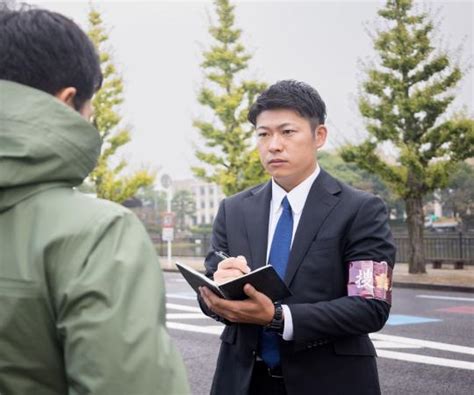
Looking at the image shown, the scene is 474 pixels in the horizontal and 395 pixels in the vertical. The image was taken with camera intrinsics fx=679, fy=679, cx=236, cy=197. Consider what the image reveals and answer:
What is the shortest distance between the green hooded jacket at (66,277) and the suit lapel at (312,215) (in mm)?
1269

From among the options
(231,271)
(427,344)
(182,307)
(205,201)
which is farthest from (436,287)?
(205,201)

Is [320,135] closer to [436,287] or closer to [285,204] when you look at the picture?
[285,204]

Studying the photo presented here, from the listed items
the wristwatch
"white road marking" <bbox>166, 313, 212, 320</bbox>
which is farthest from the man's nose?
"white road marking" <bbox>166, 313, 212, 320</bbox>

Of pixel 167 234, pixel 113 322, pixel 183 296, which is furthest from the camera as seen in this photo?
pixel 167 234

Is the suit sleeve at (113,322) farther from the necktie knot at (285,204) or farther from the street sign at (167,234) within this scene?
the street sign at (167,234)

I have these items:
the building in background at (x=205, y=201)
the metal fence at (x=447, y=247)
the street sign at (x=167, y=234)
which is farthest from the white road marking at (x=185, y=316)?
the building in background at (x=205, y=201)

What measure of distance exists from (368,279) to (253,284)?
44 cm

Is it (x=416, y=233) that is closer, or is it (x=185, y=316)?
(x=185, y=316)

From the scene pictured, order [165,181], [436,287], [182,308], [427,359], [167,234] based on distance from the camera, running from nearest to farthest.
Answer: [427,359] < [182,308] < [436,287] < [167,234] < [165,181]

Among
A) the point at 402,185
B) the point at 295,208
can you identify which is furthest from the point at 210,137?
the point at 295,208

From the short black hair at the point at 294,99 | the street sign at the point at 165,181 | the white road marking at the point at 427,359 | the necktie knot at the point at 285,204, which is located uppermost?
the street sign at the point at 165,181

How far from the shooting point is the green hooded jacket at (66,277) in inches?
43.5

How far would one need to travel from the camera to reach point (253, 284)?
2180 mm

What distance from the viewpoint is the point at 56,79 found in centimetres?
129
